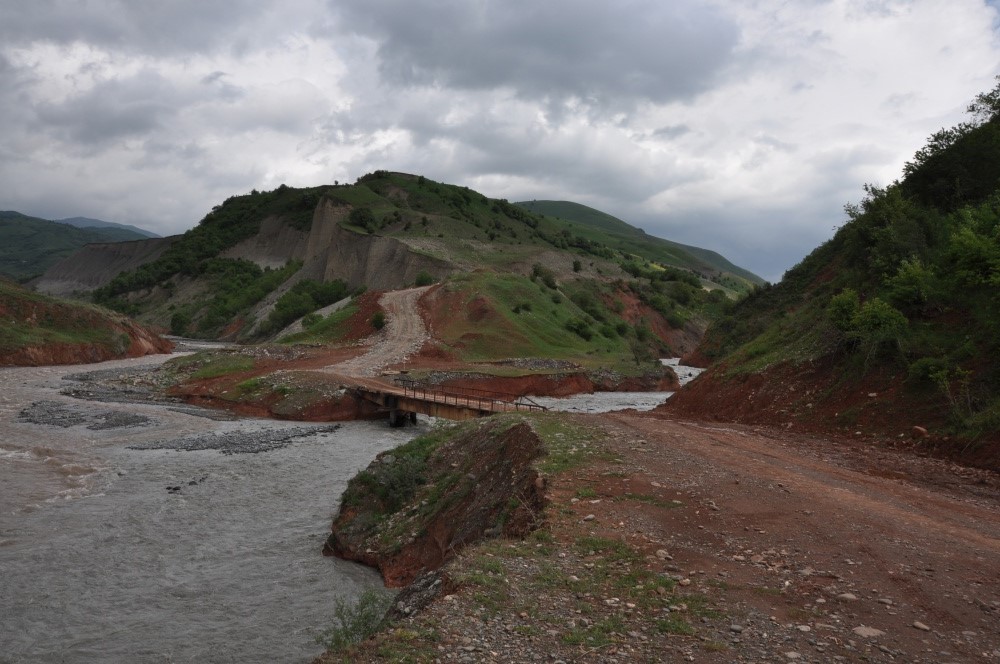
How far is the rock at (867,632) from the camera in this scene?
23.7 feet

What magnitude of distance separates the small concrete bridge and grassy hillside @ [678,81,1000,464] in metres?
8.77

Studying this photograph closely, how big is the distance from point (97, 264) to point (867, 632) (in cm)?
18562

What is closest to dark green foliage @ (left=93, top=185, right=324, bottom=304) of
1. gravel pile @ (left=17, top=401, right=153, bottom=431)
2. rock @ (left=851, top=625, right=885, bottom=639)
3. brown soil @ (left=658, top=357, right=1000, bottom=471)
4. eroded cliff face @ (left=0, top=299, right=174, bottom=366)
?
eroded cliff face @ (left=0, top=299, right=174, bottom=366)

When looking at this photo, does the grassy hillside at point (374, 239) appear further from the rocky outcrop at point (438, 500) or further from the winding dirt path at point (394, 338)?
the rocky outcrop at point (438, 500)

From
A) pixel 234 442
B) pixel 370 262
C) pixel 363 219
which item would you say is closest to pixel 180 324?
pixel 363 219

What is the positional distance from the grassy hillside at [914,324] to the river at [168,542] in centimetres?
1511

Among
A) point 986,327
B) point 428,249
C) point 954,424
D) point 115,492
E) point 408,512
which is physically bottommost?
point 115,492

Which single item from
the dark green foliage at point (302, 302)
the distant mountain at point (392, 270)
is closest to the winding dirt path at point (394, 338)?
the distant mountain at point (392, 270)

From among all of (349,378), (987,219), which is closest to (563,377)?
(349,378)

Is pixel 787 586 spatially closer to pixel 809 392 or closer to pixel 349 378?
pixel 809 392

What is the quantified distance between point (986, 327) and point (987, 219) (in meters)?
4.56

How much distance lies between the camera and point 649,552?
32.2 ft

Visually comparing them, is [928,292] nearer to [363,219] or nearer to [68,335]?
[68,335]

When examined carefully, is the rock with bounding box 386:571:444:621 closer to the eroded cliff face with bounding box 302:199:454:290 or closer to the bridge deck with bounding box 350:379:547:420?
the bridge deck with bounding box 350:379:547:420
